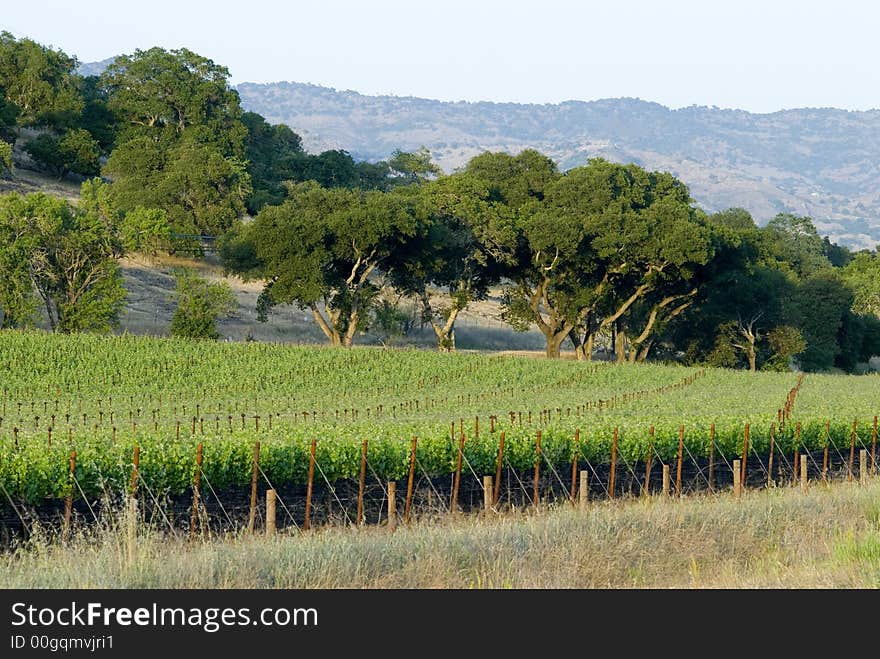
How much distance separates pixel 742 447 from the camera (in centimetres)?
3016

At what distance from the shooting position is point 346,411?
135 feet

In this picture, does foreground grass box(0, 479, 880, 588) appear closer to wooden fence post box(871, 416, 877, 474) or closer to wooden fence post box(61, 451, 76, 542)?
wooden fence post box(61, 451, 76, 542)

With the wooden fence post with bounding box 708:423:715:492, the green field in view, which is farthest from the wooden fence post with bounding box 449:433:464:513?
the wooden fence post with bounding box 708:423:715:492

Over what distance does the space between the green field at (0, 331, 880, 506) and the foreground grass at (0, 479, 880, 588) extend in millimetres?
4015

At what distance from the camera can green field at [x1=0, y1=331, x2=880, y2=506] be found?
21.3m

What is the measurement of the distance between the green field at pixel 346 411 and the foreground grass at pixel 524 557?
4015 millimetres

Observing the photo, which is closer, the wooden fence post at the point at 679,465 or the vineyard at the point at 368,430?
the vineyard at the point at 368,430

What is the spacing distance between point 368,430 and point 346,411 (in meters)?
15.5

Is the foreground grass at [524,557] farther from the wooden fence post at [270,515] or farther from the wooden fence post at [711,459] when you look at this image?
the wooden fence post at [711,459]

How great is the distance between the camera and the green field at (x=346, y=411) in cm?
2126

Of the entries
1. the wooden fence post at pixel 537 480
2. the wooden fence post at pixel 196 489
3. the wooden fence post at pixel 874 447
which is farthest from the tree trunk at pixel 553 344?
the wooden fence post at pixel 196 489

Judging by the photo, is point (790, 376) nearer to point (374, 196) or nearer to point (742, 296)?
point (742, 296)

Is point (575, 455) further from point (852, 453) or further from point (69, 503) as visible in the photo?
point (69, 503)
